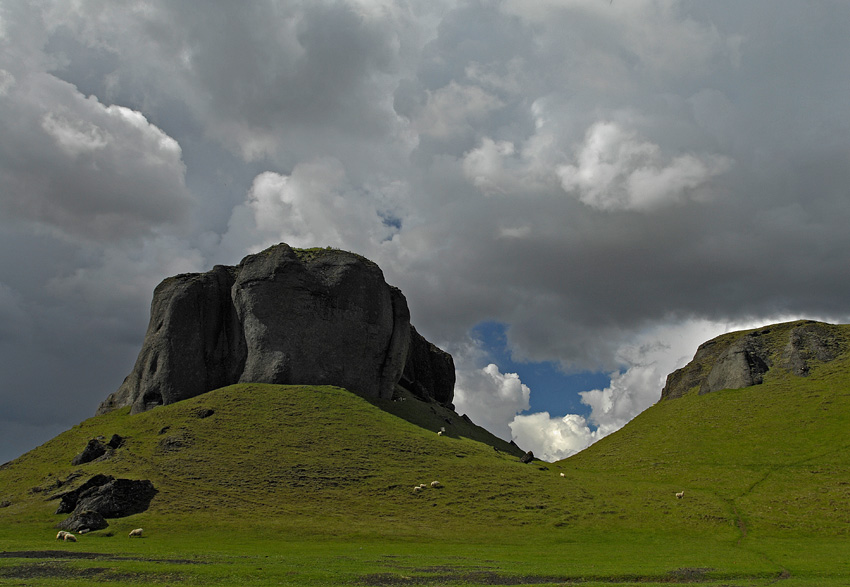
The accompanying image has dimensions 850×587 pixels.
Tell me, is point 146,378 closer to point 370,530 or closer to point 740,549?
point 370,530

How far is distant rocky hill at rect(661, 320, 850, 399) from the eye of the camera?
5349 inches

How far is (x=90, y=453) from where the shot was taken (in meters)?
82.9

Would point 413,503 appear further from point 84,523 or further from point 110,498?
point 84,523

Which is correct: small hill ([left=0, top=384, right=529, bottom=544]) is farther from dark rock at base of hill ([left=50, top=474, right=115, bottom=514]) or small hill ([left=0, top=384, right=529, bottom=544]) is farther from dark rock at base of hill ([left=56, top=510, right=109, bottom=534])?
dark rock at base of hill ([left=56, top=510, right=109, bottom=534])

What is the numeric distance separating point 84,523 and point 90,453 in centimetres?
2860

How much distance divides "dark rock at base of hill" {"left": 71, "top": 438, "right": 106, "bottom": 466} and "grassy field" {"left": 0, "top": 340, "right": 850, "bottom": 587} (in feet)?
9.91

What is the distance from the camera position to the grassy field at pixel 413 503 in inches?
1542

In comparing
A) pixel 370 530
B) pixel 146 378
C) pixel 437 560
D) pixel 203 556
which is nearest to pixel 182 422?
pixel 146 378

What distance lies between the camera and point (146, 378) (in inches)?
4257

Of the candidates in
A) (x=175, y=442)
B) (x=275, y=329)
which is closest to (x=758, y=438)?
(x=275, y=329)

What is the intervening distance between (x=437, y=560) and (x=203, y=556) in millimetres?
16897

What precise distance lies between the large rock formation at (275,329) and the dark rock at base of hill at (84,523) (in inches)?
1756

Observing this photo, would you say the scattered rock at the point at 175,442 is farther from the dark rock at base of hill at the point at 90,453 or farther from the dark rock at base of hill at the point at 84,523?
the dark rock at base of hill at the point at 84,523

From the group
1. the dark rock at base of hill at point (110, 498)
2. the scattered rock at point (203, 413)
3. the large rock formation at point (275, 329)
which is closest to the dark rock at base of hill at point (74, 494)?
the dark rock at base of hill at point (110, 498)
